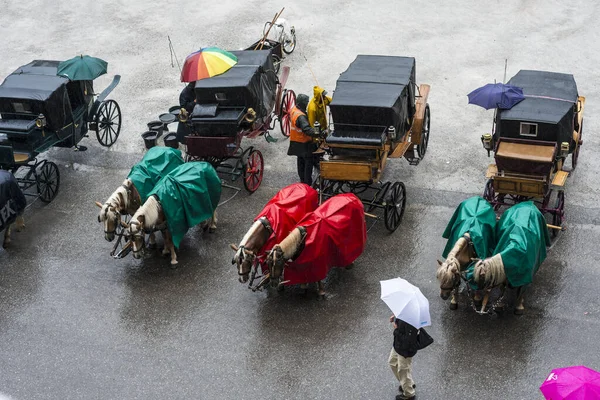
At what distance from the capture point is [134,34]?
2177cm

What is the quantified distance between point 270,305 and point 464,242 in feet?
9.92

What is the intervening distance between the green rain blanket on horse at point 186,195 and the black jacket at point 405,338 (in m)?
4.41

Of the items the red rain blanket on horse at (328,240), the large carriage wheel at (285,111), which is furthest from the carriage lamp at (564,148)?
the large carriage wheel at (285,111)

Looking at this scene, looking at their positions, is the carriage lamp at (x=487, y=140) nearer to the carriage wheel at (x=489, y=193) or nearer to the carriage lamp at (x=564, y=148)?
the carriage wheel at (x=489, y=193)

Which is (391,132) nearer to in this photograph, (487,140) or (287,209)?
(487,140)

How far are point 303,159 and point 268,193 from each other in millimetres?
982

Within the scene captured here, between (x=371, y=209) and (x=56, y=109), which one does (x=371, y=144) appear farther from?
(x=56, y=109)

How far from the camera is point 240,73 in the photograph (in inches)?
561

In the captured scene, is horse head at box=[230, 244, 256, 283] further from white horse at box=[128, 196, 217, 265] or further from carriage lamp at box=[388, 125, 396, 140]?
carriage lamp at box=[388, 125, 396, 140]

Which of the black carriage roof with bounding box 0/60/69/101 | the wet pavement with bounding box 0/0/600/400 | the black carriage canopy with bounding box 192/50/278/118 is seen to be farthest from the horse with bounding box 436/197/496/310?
the black carriage roof with bounding box 0/60/69/101

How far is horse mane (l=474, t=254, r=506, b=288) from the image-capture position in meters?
10.2

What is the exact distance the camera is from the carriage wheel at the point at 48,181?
567 inches

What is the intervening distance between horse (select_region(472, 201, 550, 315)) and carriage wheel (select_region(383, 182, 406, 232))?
2.36 meters

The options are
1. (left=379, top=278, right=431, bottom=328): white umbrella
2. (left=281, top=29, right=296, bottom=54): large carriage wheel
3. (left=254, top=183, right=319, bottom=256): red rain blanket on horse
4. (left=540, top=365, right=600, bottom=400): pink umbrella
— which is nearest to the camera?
(left=540, top=365, right=600, bottom=400): pink umbrella
